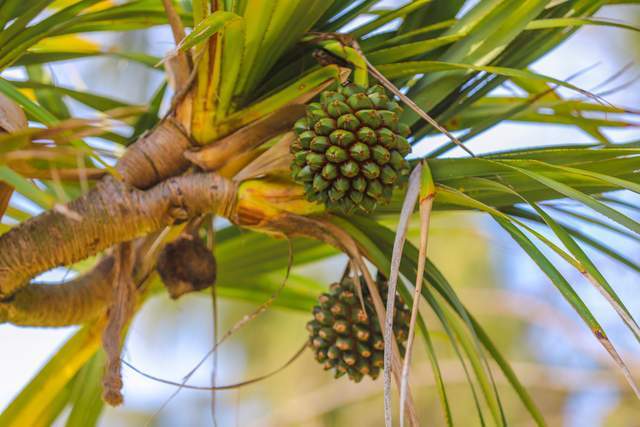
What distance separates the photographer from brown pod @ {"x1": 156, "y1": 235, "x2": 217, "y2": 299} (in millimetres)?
977

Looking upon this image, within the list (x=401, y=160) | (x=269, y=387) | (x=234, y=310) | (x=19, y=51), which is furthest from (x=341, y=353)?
(x=234, y=310)

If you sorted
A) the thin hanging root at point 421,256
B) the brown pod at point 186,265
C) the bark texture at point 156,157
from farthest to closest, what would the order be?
the brown pod at point 186,265 < the bark texture at point 156,157 < the thin hanging root at point 421,256

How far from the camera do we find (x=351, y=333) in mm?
881

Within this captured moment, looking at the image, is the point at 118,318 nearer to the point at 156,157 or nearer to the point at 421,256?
the point at 156,157

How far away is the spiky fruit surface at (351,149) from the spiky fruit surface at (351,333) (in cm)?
16

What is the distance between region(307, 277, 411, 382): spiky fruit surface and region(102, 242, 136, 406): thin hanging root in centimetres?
23

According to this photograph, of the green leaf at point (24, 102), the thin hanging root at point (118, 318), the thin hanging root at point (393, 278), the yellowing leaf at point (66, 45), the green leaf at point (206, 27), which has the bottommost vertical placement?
the thin hanging root at point (393, 278)

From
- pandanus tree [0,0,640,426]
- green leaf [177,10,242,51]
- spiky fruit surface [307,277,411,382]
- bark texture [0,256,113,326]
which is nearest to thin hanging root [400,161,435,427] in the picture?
pandanus tree [0,0,640,426]

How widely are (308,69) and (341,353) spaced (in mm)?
345

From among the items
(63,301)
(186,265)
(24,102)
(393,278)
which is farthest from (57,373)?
(393,278)

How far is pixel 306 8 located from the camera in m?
0.82

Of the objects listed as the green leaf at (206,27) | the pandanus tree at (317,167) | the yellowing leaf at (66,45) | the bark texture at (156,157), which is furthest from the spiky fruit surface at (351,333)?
the yellowing leaf at (66,45)

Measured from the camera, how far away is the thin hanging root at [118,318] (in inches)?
34.3

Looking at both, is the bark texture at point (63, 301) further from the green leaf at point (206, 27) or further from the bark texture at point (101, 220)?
the green leaf at point (206, 27)
